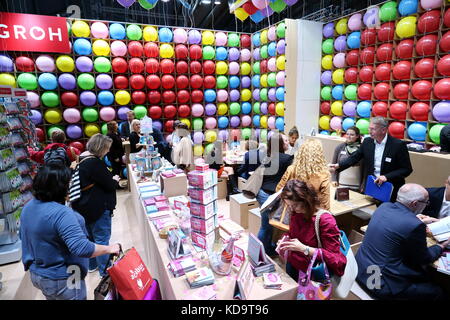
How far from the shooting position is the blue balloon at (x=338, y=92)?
6.23 meters

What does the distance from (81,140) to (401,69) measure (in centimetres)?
654

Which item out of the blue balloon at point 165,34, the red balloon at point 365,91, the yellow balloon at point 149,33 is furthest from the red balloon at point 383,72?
the yellow balloon at point 149,33

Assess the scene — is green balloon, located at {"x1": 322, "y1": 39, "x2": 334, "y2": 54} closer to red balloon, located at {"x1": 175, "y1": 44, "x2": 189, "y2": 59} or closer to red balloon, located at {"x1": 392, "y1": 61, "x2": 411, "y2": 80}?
red balloon, located at {"x1": 392, "y1": 61, "x2": 411, "y2": 80}

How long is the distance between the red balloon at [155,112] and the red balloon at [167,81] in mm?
541

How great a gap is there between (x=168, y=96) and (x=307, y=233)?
590cm

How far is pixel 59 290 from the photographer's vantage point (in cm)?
178

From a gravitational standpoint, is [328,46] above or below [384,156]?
Answer: above

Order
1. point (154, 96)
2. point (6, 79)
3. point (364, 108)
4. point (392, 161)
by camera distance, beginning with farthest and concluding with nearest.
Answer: point (154, 96)
point (364, 108)
point (6, 79)
point (392, 161)

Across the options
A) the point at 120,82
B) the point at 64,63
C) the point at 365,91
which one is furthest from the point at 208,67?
the point at 365,91

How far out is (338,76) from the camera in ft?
→ 20.4

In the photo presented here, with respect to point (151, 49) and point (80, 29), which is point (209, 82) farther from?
point (80, 29)

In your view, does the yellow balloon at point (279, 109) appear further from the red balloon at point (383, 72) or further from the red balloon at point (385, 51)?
the red balloon at point (385, 51)
